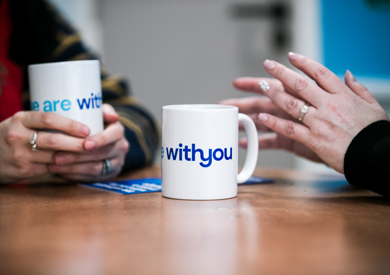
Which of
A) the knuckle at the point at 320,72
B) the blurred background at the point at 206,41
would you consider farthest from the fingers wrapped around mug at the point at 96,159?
the blurred background at the point at 206,41

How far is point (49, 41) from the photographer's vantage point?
1228 millimetres

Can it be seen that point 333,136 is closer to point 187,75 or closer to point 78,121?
point 78,121

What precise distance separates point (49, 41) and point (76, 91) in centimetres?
46

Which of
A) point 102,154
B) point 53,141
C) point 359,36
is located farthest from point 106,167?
point 359,36

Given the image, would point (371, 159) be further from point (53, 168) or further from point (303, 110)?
point (53, 168)

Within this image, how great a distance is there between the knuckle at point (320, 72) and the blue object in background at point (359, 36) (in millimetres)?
1718

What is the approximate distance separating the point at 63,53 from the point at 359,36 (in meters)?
1.58

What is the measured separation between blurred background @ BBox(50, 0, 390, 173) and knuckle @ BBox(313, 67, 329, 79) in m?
1.72

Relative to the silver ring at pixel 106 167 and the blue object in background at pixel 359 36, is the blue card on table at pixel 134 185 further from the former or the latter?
the blue object in background at pixel 359 36

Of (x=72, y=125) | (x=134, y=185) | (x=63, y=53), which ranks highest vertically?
(x=63, y=53)

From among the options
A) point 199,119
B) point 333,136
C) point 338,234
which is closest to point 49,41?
point 199,119

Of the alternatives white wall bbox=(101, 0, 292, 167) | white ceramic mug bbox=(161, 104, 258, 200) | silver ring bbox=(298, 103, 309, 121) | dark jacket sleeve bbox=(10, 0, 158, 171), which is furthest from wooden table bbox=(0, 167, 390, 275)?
white wall bbox=(101, 0, 292, 167)

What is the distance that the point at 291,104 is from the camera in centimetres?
81

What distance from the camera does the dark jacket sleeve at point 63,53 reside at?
1129 mm
